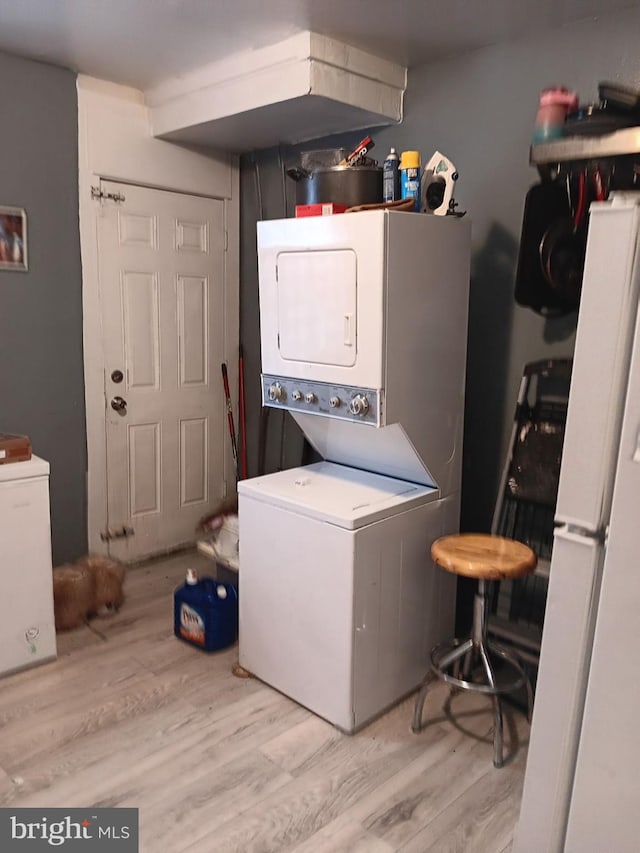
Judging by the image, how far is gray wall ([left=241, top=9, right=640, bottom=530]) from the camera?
2375mm

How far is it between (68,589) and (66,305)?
4.28 feet

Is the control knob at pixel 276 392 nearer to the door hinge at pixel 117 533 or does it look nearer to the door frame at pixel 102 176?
the door frame at pixel 102 176

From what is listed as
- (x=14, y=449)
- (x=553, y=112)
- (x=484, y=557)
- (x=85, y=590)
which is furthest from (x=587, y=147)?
(x=85, y=590)

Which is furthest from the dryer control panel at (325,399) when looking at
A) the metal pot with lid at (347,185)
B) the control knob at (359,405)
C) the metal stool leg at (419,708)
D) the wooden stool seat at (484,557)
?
the metal stool leg at (419,708)

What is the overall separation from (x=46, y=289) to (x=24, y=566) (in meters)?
1.29

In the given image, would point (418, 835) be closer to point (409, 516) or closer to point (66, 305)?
point (409, 516)

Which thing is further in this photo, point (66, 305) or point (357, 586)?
point (66, 305)

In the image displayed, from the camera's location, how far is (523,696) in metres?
2.48

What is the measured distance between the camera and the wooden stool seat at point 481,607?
2080mm

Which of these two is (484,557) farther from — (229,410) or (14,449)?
(229,410)

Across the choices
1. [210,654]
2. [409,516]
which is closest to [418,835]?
[409,516]

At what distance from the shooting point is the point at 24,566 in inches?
101

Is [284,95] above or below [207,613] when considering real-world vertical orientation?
above

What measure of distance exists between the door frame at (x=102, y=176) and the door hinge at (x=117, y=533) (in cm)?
3
